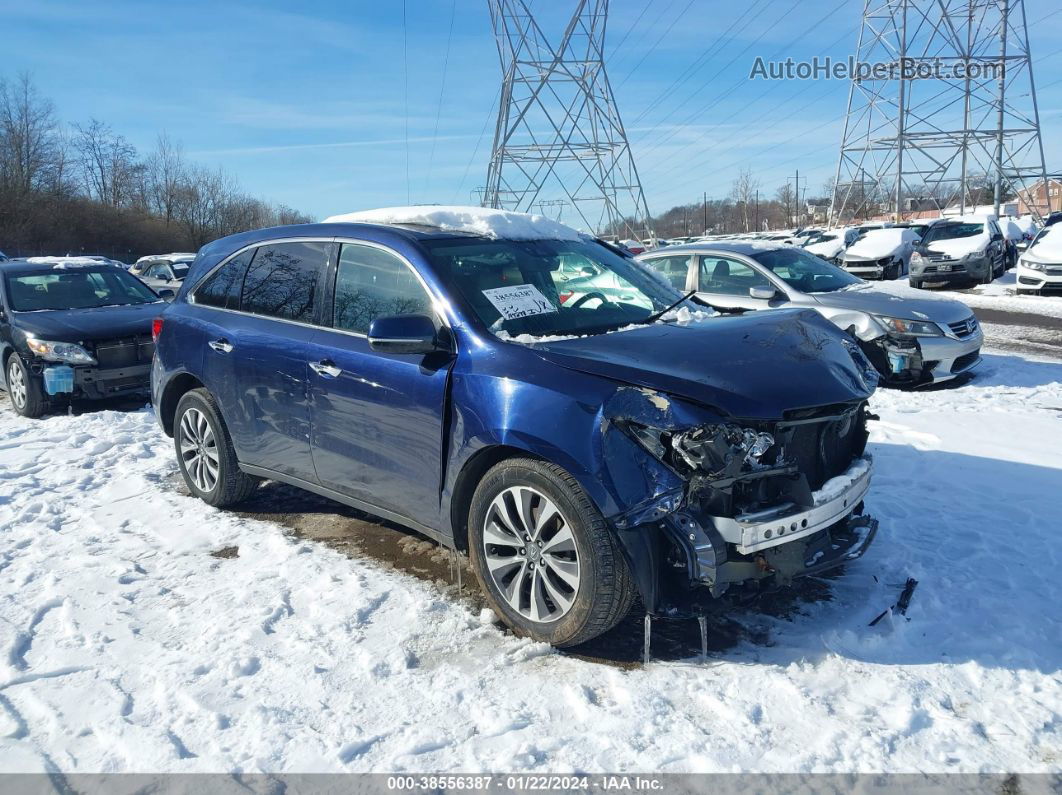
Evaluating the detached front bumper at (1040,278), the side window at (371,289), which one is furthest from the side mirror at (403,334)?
the detached front bumper at (1040,278)

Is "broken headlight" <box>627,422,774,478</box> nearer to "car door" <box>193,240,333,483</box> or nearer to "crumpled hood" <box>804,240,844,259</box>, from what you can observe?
"car door" <box>193,240,333,483</box>

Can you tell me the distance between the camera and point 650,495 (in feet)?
10.2

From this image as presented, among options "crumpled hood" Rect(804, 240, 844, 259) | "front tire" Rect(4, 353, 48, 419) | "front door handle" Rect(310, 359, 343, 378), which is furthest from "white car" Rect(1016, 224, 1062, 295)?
"front tire" Rect(4, 353, 48, 419)

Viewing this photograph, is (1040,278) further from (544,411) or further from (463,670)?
(463,670)

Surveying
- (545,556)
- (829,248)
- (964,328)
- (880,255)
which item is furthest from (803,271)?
(829,248)

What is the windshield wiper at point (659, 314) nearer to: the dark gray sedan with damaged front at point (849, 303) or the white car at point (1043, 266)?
the dark gray sedan with damaged front at point (849, 303)

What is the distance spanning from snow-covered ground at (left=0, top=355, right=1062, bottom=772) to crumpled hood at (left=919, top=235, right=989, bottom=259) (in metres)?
18.7

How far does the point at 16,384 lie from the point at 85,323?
1027mm

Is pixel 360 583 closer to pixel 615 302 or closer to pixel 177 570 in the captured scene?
pixel 177 570

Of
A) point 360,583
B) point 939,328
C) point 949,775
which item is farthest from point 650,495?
point 939,328

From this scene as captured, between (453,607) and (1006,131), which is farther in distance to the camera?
(1006,131)

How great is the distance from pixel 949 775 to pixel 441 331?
8.81 feet

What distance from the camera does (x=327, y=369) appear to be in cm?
440

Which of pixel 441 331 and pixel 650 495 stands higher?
pixel 441 331
